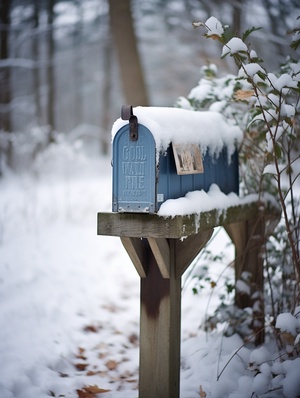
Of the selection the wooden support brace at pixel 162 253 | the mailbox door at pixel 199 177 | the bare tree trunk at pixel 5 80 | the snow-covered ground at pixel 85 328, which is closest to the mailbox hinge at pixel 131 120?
the mailbox door at pixel 199 177

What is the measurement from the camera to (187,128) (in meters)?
2.40

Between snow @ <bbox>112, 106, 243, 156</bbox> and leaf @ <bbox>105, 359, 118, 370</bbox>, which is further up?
snow @ <bbox>112, 106, 243, 156</bbox>

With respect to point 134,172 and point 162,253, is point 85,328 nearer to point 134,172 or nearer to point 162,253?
point 162,253

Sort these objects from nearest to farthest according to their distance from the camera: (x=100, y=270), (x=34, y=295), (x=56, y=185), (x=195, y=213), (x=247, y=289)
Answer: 1. (x=195, y=213)
2. (x=247, y=289)
3. (x=34, y=295)
4. (x=100, y=270)
5. (x=56, y=185)

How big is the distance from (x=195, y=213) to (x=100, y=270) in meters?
3.07

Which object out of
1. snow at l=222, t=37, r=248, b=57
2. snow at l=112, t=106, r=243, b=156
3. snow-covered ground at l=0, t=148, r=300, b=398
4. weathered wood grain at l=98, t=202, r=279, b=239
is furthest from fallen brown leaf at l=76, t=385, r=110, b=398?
A: snow at l=222, t=37, r=248, b=57

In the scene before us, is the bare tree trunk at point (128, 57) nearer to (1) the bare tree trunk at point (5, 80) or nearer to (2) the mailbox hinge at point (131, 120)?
(2) the mailbox hinge at point (131, 120)

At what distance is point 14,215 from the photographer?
6504 mm

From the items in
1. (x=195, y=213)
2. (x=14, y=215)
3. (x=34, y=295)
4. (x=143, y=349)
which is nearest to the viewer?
(x=195, y=213)

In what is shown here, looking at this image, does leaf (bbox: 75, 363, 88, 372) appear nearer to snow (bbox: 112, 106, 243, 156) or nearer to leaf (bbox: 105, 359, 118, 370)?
leaf (bbox: 105, 359, 118, 370)

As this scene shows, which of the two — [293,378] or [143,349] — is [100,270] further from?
[293,378]

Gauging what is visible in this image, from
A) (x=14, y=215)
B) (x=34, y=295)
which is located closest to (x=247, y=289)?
(x=34, y=295)

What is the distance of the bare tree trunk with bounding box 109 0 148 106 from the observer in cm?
630

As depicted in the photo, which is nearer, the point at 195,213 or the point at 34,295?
the point at 195,213
